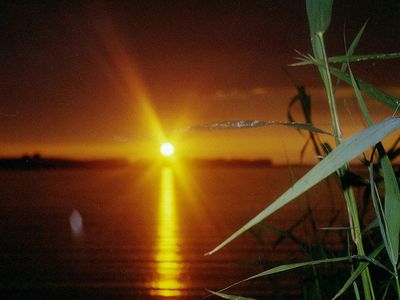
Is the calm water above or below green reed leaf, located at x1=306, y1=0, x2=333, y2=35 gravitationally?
above

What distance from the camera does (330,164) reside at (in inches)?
23.7

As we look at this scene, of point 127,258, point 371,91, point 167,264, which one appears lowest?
point 371,91

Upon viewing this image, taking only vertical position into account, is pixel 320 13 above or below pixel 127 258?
below

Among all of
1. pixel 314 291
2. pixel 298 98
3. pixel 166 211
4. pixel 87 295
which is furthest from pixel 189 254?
A: pixel 166 211

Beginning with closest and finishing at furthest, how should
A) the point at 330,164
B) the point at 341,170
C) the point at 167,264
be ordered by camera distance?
the point at 330,164 → the point at 341,170 → the point at 167,264

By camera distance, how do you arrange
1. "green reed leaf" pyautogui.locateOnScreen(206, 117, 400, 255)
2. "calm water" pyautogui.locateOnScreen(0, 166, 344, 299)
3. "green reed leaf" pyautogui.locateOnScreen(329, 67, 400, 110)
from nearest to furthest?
"green reed leaf" pyautogui.locateOnScreen(206, 117, 400, 255) < "green reed leaf" pyautogui.locateOnScreen(329, 67, 400, 110) < "calm water" pyautogui.locateOnScreen(0, 166, 344, 299)

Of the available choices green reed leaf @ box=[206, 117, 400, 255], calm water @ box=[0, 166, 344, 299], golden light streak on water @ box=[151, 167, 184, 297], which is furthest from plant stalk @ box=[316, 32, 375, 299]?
golden light streak on water @ box=[151, 167, 184, 297]

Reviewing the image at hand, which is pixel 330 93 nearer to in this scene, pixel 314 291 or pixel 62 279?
pixel 314 291

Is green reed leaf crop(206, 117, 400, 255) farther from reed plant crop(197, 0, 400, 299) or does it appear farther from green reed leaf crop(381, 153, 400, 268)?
green reed leaf crop(381, 153, 400, 268)

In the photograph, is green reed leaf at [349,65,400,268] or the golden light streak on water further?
the golden light streak on water

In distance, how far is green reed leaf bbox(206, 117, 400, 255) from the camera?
0.60 metres

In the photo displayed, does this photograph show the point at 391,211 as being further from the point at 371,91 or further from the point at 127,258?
the point at 127,258

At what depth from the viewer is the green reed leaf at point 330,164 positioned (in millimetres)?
597

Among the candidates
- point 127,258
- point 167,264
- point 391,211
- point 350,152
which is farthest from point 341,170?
point 127,258
